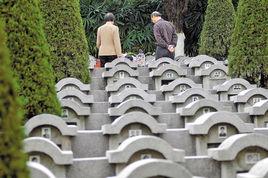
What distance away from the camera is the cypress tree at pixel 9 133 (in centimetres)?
342

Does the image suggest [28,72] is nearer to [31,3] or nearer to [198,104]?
[31,3]

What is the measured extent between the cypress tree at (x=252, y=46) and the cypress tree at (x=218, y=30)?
560cm

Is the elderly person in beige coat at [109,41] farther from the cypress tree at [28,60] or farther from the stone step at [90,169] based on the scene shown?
the stone step at [90,169]

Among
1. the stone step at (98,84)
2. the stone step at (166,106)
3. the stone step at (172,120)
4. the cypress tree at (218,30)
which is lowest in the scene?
the stone step at (172,120)

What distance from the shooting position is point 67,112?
8.12 metres

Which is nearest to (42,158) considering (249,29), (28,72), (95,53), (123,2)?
(28,72)

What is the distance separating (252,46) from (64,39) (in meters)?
3.62

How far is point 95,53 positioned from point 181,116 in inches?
651

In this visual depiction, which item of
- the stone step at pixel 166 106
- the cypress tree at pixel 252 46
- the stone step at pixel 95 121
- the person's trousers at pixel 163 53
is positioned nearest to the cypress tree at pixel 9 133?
the stone step at pixel 95 121

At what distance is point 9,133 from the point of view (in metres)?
3.43

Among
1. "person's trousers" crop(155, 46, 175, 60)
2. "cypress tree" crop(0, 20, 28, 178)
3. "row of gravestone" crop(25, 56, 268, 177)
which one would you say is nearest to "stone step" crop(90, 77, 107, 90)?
"row of gravestone" crop(25, 56, 268, 177)

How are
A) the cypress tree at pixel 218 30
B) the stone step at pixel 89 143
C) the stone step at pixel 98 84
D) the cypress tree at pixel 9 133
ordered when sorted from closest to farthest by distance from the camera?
the cypress tree at pixel 9 133
the stone step at pixel 89 143
the stone step at pixel 98 84
the cypress tree at pixel 218 30

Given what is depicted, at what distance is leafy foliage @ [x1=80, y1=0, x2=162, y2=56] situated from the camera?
2447cm

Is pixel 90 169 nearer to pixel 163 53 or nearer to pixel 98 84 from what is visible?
pixel 98 84
